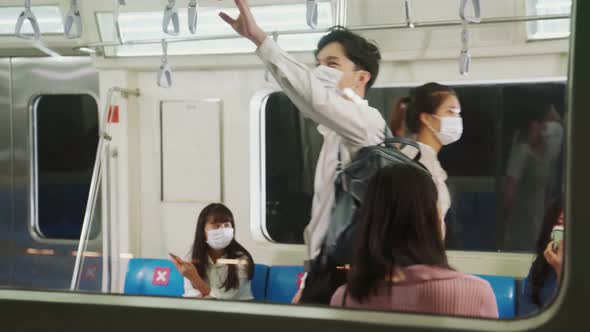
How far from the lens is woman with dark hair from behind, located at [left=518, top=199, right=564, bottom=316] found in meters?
1.20

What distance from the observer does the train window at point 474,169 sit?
2.31 metres

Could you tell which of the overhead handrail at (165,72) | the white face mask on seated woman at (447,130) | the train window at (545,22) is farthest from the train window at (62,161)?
the train window at (545,22)

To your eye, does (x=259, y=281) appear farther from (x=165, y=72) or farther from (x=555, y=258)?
(x=555, y=258)

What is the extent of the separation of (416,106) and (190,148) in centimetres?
107

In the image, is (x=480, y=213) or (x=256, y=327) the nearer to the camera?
(x=256, y=327)

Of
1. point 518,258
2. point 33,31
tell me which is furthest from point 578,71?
point 33,31

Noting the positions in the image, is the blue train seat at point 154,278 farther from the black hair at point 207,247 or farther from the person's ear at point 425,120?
the person's ear at point 425,120

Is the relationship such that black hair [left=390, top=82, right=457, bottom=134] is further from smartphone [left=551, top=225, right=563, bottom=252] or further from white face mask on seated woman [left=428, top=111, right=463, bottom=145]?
smartphone [left=551, top=225, right=563, bottom=252]

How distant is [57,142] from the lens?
286 centimetres

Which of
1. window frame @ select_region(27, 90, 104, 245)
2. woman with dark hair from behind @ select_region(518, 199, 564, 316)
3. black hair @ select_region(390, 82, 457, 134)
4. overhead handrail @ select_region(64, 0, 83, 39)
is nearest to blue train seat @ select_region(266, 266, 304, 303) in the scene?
black hair @ select_region(390, 82, 457, 134)

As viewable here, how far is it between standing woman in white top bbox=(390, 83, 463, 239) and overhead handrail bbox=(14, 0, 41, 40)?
126cm

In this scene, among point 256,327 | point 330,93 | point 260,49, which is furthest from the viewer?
point 330,93

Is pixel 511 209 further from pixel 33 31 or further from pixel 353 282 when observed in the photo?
pixel 33 31

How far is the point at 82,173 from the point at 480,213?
1.79m
